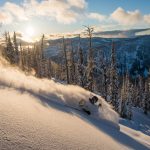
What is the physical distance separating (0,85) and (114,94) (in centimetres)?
4558

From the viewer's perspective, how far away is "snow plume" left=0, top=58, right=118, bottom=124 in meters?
14.6

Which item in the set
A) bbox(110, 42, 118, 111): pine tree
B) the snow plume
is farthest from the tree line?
the snow plume

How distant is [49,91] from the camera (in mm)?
16406

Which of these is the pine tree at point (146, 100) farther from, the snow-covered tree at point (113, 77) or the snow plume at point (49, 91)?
the snow plume at point (49, 91)

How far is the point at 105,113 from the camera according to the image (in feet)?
59.1

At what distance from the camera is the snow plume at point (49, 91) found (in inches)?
576

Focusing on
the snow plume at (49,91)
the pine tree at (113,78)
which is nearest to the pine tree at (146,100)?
the pine tree at (113,78)

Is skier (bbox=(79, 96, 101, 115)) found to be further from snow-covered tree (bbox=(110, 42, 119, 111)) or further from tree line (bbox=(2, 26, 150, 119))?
snow-covered tree (bbox=(110, 42, 119, 111))

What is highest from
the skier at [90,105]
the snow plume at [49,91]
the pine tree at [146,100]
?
the snow plume at [49,91]

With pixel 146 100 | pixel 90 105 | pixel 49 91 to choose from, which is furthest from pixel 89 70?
pixel 146 100

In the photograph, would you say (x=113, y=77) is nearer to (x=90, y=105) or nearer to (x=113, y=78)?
(x=113, y=78)

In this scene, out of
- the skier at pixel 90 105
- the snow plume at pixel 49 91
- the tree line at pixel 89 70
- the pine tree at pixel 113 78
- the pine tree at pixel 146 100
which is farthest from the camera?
the pine tree at pixel 146 100

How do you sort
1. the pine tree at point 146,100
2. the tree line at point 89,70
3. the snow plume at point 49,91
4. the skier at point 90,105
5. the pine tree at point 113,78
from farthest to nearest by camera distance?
the pine tree at point 146,100, the pine tree at point 113,78, the tree line at point 89,70, the skier at point 90,105, the snow plume at point 49,91

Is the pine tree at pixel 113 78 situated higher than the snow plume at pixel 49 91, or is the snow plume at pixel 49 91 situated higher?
the snow plume at pixel 49 91
